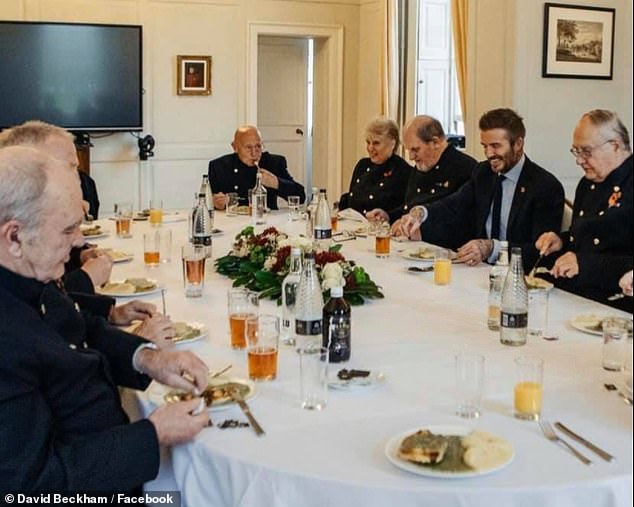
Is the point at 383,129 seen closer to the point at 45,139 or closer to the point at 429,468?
the point at 45,139

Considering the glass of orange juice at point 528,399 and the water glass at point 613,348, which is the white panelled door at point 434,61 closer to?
the water glass at point 613,348

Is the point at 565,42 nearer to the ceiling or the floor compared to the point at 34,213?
nearer to the ceiling

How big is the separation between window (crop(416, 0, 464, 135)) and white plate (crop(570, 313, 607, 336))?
4.73m

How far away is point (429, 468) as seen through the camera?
1299mm

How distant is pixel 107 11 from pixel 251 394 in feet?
18.1

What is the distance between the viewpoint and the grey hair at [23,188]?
4.80 feet

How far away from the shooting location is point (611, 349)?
180 centimetres

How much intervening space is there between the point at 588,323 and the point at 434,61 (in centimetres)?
498

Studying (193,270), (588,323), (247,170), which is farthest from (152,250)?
(247,170)

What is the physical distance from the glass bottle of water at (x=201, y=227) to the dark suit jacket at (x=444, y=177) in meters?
1.47

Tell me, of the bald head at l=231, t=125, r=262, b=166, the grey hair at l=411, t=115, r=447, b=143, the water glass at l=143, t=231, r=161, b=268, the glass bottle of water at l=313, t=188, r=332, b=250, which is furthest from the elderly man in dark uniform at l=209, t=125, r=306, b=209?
the water glass at l=143, t=231, r=161, b=268

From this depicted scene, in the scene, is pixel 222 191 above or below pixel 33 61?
below

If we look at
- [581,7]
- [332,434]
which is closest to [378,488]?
[332,434]

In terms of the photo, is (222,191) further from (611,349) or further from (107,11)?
(611,349)
